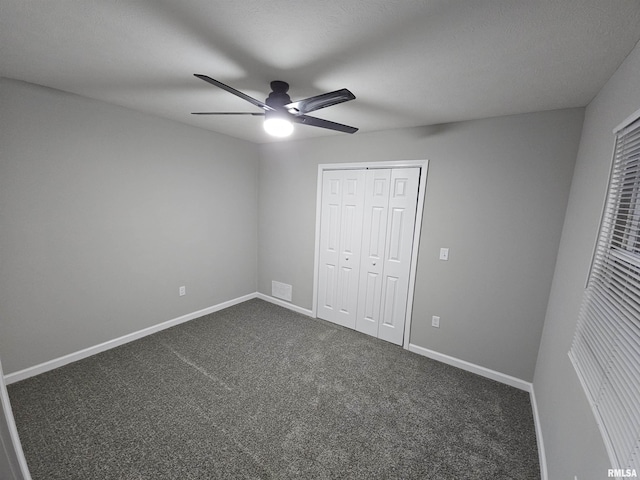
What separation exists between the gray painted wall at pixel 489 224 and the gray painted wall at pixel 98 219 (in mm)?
1907

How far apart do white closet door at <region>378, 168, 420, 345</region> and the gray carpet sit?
34 cm

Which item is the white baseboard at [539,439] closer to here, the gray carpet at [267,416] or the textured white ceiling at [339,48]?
the gray carpet at [267,416]

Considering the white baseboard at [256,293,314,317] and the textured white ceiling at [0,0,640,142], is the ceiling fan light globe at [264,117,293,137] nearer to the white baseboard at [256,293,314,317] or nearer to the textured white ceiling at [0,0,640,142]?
the textured white ceiling at [0,0,640,142]

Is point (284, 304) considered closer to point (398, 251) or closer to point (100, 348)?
point (398, 251)

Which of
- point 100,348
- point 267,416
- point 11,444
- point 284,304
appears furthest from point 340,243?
point 11,444

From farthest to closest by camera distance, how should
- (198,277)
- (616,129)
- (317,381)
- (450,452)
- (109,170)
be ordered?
(198,277)
(109,170)
(317,381)
(450,452)
(616,129)

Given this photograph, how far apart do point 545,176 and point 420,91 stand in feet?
4.18

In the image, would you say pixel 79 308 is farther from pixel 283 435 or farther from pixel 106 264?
pixel 283 435

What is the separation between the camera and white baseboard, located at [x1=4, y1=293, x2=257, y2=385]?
2.25 metres

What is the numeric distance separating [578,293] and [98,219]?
3793 millimetres

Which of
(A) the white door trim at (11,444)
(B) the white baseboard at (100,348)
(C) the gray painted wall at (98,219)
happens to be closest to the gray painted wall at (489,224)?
(C) the gray painted wall at (98,219)

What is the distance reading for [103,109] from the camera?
250 cm

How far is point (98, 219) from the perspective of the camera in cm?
257

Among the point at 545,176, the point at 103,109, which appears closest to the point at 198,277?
the point at 103,109
